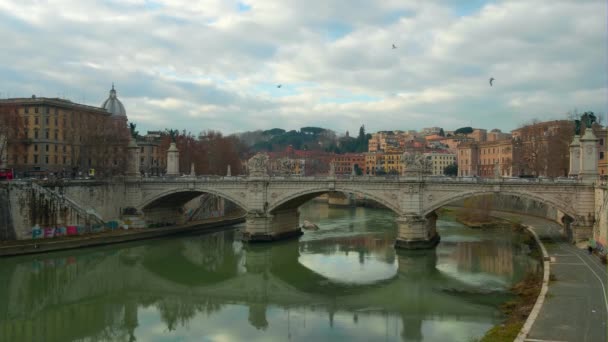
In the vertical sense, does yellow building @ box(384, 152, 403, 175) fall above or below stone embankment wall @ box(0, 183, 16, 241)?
above

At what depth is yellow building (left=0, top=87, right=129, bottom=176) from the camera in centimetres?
4403

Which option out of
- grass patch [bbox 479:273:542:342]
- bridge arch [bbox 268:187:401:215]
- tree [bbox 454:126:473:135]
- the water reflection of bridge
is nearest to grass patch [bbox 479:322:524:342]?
grass patch [bbox 479:273:542:342]

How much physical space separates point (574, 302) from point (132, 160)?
33.9 m

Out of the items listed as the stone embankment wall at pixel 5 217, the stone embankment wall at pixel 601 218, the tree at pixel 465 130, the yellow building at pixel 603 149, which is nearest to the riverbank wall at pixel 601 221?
the stone embankment wall at pixel 601 218

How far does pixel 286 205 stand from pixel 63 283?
15.9 metres

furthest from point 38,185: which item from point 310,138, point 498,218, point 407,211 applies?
point 310,138

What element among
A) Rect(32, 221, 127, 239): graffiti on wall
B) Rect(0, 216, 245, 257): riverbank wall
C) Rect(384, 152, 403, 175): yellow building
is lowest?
Rect(0, 216, 245, 257): riverbank wall

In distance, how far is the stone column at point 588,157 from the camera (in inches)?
1042

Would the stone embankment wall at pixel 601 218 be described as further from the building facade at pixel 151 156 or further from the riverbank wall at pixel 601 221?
the building facade at pixel 151 156

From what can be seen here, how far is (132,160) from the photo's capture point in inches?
1609

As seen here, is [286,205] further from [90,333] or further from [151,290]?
[90,333]

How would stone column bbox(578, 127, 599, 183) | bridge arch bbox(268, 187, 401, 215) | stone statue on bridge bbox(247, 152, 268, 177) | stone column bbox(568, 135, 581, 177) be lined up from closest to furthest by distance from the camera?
stone column bbox(578, 127, 599, 183), stone column bbox(568, 135, 581, 177), bridge arch bbox(268, 187, 401, 215), stone statue on bridge bbox(247, 152, 268, 177)

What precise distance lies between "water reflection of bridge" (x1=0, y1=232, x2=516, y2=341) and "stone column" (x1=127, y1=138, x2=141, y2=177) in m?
8.86

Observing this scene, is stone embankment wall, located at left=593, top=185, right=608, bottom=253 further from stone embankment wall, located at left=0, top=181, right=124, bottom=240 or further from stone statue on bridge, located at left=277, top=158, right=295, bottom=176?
stone embankment wall, located at left=0, top=181, right=124, bottom=240
